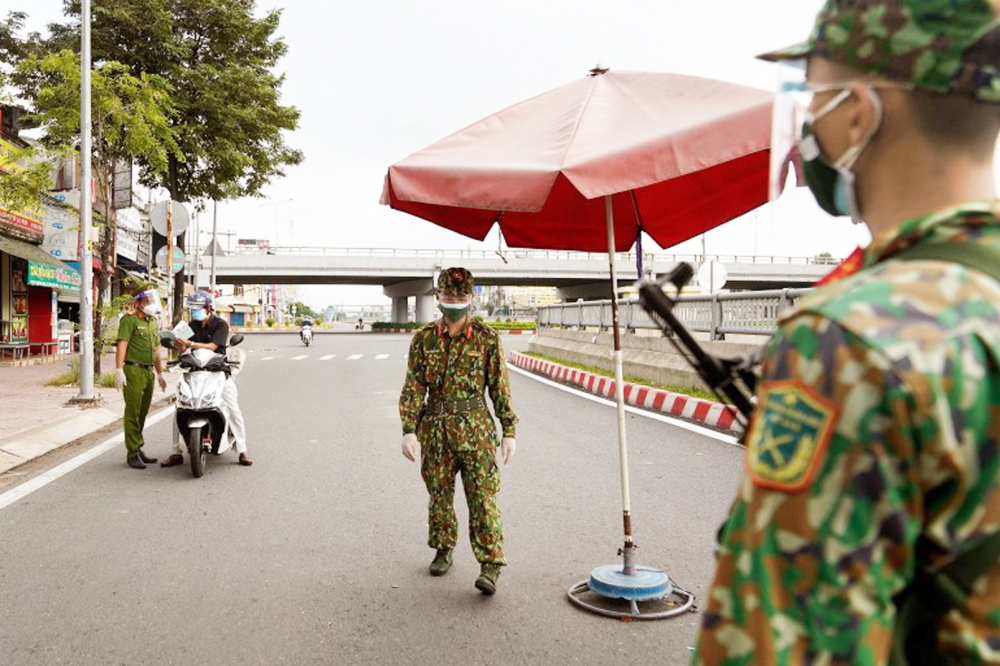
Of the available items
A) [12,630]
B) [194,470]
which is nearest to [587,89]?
[12,630]

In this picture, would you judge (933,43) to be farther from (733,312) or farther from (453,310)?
(733,312)

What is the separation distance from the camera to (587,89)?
3891 millimetres

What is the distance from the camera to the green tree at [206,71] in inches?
883

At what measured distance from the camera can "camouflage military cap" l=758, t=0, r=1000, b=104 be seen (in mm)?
1004

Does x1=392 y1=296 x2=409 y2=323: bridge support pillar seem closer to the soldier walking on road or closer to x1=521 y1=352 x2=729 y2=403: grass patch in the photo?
x1=521 y1=352 x2=729 y2=403: grass patch

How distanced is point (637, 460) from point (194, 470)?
3.97 meters

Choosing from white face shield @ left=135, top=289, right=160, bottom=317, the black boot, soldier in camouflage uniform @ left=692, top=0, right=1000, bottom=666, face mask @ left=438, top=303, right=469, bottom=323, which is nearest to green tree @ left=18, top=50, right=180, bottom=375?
white face shield @ left=135, top=289, right=160, bottom=317

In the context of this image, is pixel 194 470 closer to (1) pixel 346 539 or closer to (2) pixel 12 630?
(1) pixel 346 539

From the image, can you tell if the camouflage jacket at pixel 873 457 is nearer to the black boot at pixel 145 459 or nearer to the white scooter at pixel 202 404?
the white scooter at pixel 202 404

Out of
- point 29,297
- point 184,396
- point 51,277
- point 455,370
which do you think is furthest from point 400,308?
point 455,370

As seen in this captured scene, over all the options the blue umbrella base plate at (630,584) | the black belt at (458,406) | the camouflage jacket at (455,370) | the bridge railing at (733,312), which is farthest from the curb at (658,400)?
the black belt at (458,406)

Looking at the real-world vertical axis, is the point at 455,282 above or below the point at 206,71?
below

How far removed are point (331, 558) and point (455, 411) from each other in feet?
4.21

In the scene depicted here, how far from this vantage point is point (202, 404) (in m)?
7.38
